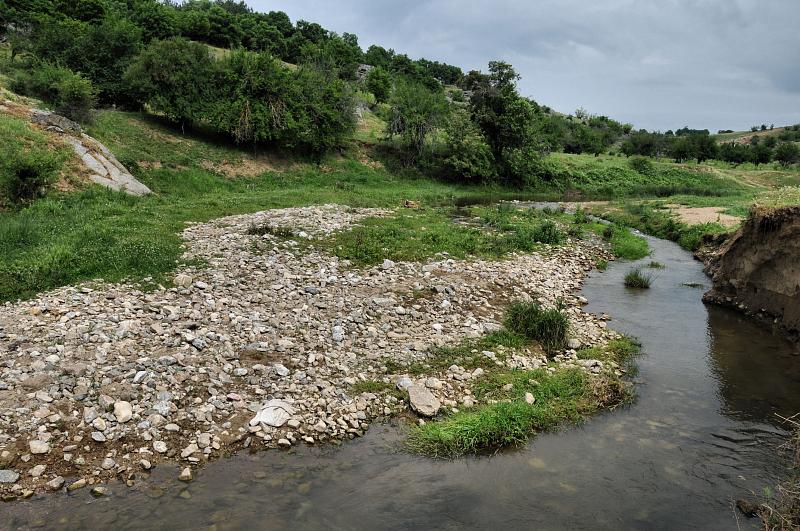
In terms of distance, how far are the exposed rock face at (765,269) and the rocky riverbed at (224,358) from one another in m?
5.26

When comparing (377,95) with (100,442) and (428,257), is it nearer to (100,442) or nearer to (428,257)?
(428,257)

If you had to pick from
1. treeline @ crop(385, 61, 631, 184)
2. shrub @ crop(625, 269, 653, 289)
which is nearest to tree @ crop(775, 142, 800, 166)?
treeline @ crop(385, 61, 631, 184)

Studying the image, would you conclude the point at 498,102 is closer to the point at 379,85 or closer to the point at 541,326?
the point at 379,85

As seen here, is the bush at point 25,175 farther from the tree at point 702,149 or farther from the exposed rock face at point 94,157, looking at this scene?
the tree at point 702,149

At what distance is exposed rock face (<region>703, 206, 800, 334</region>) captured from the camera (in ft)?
46.3

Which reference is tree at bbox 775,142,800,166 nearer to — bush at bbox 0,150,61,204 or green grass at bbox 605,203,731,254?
green grass at bbox 605,203,731,254

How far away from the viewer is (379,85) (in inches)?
3132

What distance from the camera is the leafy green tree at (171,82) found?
120ft

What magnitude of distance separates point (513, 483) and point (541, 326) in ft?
18.1

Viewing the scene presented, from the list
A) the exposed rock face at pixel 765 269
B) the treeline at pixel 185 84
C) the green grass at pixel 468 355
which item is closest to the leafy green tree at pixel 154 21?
the treeline at pixel 185 84

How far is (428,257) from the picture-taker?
17.8 meters

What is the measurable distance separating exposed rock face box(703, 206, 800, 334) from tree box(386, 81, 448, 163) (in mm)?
35031

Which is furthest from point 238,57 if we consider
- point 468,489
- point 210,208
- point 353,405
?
point 468,489

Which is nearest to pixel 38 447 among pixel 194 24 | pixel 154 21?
pixel 154 21
